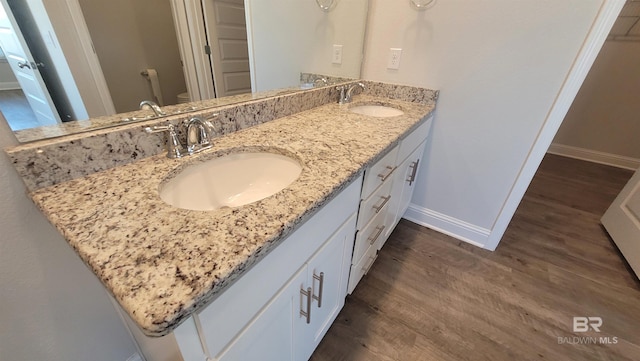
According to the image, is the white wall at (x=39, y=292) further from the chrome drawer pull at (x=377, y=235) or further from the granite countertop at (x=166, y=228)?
the chrome drawer pull at (x=377, y=235)

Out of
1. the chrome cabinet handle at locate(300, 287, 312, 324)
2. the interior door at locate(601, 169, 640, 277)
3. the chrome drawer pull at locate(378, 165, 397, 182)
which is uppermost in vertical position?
the chrome drawer pull at locate(378, 165, 397, 182)

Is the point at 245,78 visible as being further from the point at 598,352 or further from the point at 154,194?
the point at 598,352

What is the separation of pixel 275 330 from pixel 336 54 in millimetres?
1550

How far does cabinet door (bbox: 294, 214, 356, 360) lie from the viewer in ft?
2.49

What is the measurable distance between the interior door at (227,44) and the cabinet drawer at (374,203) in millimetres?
675

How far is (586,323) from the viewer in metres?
1.25

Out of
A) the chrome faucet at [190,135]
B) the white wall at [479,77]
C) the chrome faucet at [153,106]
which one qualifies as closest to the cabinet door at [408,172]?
the white wall at [479,77]

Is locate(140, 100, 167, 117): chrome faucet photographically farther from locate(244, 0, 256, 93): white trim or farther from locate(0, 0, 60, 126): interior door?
locate(244, 0, 256, 93): white trim

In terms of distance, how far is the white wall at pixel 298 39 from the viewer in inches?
40.8

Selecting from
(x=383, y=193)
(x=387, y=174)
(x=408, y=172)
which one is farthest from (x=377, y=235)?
(x=408, y=172)

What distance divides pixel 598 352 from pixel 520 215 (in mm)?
1065

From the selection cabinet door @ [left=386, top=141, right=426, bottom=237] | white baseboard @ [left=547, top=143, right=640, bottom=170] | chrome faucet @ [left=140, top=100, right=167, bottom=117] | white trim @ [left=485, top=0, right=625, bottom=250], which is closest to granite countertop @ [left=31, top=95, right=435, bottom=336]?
chrome faucet @ [left=140, top=100, right=167, bottom=117]

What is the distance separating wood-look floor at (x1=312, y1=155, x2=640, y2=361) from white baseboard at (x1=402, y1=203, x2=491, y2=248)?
54 millimetres

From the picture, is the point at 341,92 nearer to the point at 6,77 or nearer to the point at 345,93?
the point at 345,93
